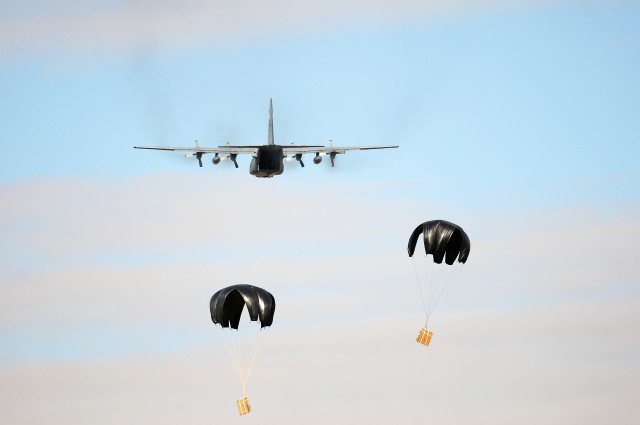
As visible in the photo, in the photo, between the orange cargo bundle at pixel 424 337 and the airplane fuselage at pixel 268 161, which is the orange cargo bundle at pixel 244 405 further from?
the airplane fuselage at pixel 268 161

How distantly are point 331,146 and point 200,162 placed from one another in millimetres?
13273

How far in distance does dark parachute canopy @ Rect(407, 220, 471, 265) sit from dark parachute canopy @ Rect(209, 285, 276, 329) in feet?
30.1

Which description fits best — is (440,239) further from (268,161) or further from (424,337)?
(268,161)

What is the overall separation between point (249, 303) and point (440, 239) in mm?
12407

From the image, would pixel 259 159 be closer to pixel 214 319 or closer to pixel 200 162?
pixel 200 162

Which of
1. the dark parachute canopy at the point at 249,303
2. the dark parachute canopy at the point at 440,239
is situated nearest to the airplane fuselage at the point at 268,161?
the dark parachute canopy at the point at 249,303

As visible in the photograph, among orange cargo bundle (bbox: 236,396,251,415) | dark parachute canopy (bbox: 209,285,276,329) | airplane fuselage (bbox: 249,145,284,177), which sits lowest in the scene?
orange cargo bundle (bbox: 236,396,251,415)

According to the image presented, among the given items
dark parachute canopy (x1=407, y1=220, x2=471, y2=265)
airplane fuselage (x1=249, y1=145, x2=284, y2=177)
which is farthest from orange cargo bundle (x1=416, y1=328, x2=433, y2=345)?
airplane fuselage (x1=249, y1=145, x2=284, y2=177)

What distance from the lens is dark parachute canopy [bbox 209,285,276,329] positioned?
71.4 metres

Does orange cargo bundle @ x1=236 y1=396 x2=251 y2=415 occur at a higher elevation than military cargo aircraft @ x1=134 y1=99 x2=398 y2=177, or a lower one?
lower

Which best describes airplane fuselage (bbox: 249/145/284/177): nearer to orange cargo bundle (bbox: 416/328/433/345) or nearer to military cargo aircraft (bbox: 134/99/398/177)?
military cargo aircraft (bbox: 134/99/398/177)

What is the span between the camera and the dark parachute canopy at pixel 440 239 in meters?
74.2

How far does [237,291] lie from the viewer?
75.7m

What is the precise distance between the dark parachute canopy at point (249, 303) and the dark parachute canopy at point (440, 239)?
917 cm
